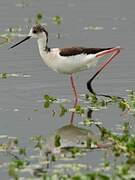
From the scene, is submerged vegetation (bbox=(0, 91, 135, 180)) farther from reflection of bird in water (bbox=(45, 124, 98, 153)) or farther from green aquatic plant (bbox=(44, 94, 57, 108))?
green aquatic plant (bbox=(44, 94, 57, 108))

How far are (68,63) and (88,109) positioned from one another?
0.87 m

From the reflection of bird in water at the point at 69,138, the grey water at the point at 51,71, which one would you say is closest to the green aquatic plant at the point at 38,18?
the grey water at the point at 51,71

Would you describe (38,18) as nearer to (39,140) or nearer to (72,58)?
(72,58)

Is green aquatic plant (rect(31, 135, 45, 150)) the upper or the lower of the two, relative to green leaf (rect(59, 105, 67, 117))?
lower

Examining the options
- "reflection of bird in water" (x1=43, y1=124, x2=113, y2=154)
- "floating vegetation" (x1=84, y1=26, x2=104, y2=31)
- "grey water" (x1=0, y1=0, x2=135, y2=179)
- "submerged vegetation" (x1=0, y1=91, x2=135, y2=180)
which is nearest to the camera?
"submerged vegetation" (x1=0, y1=91, x2=135, y2=180)

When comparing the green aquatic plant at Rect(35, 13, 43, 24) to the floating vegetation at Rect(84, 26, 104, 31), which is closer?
the floating vegetation at Rect(84, 26, 104, 31)

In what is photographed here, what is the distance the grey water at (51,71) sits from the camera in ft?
32.5

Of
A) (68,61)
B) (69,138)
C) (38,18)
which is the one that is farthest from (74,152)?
(38,18)

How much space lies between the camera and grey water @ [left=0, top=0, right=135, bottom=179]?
32.5 ft

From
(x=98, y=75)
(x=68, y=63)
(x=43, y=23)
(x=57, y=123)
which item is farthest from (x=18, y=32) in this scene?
(x=57, y=123)

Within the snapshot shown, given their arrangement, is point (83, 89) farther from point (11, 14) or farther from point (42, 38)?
point (11, 14)

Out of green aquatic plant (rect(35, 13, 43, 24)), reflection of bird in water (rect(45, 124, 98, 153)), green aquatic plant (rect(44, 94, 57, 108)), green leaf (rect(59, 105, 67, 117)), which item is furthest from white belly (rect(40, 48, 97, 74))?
green aquatic plant (rect(35, 13, 43, 24))

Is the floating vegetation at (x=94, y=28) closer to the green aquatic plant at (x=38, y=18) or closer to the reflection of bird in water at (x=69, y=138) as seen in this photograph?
the green aquatic plant at (x=38, y=18)

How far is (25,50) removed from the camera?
45.2ft
